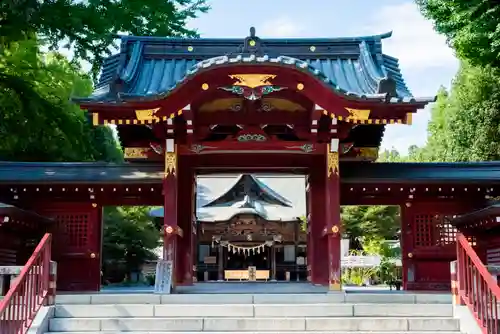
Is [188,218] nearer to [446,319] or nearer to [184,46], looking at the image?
[184,46]

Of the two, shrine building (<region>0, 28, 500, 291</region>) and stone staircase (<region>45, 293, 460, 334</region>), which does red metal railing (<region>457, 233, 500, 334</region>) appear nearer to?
stone staircase (<region>45, 293, 460, 334</region>)

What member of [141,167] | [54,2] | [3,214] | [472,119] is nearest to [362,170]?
[141,167]

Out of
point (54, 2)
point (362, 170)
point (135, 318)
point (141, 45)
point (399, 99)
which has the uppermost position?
point (54, 2)

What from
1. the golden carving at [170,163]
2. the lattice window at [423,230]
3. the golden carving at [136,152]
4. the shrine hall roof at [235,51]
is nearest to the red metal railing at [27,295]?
the golden carving at [170,163]

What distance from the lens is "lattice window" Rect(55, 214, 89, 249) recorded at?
1232 cm

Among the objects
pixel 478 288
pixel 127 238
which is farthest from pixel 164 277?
pixel 127 238

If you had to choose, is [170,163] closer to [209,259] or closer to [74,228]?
[74,228]

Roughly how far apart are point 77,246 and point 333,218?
17.5 feet

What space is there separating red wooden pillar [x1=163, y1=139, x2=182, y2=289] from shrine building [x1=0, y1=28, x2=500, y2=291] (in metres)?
0.03

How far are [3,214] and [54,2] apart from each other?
861cm

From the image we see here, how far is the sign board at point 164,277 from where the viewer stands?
9.89 m

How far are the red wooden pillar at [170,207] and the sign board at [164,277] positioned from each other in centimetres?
24

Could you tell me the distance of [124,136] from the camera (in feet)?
40.2

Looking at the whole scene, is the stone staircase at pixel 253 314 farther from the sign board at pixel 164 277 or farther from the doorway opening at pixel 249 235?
the doorway opening at pixel 249 235
